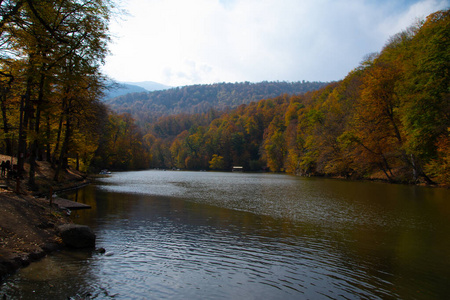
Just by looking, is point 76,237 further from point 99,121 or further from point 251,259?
point 99,121

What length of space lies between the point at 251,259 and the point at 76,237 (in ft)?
19.8

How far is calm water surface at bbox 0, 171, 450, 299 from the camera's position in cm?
734

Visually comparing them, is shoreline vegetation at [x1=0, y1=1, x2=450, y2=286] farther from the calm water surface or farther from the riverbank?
the calm water surface

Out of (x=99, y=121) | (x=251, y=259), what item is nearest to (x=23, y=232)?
(x=251, y=259)

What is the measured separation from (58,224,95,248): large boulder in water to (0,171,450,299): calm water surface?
1.58 ft

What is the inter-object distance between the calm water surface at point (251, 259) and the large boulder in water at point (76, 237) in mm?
481

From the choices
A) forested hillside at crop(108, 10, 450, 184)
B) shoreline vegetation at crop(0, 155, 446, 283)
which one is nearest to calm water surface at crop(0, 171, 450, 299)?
shoreline vegetation at crop(0, 155, 446, 283)

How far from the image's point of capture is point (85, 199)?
22328mm

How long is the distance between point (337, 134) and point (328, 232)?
45.2m

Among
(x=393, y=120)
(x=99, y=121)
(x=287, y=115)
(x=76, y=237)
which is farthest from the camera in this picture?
(x=287, y=115)

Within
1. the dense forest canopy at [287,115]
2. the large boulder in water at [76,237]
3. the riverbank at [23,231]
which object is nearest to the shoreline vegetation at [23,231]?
the riverbank at [23,231]

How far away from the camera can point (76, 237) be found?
1022cm

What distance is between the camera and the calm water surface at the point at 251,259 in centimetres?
734

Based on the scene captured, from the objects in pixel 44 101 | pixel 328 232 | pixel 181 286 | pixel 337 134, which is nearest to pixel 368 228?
pixel 328 232
